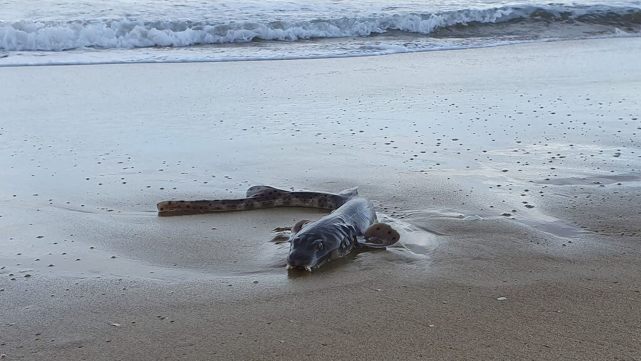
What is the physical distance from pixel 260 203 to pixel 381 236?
4.14 ft

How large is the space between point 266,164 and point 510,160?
2149mm

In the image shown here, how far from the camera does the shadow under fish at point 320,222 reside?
4.66m

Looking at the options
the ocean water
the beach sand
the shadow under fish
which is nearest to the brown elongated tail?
the shadow under fish

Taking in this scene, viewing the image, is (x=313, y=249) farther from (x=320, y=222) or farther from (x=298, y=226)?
(x=298, y=226)

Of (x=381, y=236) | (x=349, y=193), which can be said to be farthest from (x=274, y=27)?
(x=381, y=236)

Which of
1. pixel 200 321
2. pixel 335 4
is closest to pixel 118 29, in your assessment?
pixel 335 4

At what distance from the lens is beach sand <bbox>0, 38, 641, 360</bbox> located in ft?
12.1

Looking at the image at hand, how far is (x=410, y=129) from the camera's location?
8344 mm

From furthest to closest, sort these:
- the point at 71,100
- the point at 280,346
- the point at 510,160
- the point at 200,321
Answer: the point at 71,100
the point at 510,160
the point at 200,321
the point at 280,346

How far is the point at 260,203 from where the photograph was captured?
5.98 m

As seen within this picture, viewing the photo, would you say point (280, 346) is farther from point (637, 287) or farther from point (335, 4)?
point (335, 4)

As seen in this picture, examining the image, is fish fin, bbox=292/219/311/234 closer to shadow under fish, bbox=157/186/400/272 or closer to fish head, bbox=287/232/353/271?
shadow under fish, bbox=157/186/400/272

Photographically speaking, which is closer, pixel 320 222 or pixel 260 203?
pixel 320 222

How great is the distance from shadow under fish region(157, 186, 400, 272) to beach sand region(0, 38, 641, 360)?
97 millimetres
